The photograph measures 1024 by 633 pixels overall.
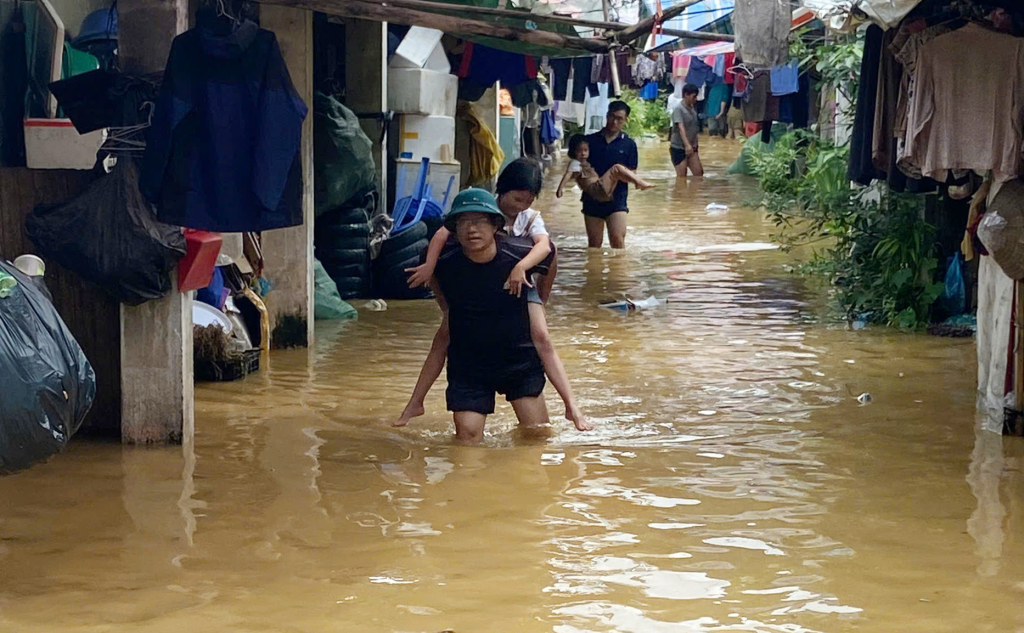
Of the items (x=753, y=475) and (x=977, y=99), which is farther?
(x=977, y=99)

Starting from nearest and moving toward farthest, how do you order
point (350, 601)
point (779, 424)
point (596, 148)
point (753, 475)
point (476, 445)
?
point (350, 601)
point (753, 475)
point (476, 445)
point (779, 424)
point (596, 148)

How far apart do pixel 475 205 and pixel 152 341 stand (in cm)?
175

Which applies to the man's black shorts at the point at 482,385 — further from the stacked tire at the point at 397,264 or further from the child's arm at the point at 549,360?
the stacked tire at the point at 397,264

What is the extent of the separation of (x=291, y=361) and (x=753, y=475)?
4.00m

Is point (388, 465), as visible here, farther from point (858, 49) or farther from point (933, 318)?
point (858, 49)

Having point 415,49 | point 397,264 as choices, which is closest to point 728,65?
point 415,49

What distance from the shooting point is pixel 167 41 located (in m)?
6.73

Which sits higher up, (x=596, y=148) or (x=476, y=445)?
(x=596, y=148)

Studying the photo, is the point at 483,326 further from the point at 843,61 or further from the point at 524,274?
the point at 843,61

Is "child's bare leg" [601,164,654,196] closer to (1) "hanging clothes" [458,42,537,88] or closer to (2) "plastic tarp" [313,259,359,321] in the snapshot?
(1) "hanging clothes" [458,42,537,88]

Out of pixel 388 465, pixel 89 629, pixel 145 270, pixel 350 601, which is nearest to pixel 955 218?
pixel 388 465

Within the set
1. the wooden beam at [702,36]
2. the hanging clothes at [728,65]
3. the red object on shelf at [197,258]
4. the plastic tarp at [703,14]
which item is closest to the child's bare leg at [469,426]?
the red object on shelf at [197,258]

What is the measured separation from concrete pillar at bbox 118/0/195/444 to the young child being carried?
28.5 ft

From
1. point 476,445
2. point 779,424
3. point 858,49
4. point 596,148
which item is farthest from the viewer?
point 596,148
